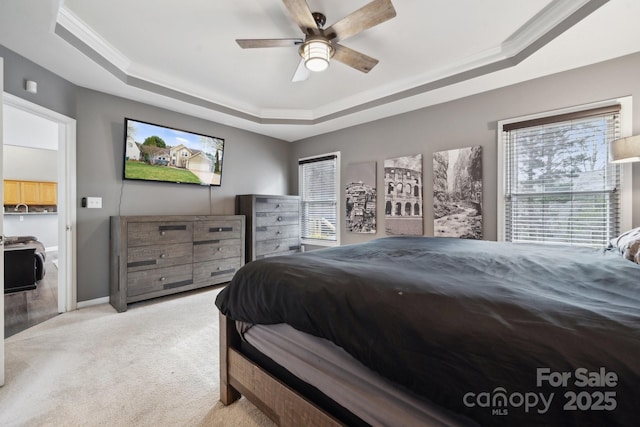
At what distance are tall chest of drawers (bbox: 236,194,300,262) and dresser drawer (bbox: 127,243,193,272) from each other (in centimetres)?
97

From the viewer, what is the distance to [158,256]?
3068 mm

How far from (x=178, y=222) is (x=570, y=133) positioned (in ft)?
14.1

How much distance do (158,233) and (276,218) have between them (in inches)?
69.3

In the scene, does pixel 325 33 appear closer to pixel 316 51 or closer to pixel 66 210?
pixel 316 51

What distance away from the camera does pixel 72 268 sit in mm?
2869

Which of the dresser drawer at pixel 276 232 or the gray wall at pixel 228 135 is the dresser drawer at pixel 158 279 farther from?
the dresser drawer at pixel 276 232

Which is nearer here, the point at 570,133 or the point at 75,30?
the point at 75,30

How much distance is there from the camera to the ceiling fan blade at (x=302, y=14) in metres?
1.73

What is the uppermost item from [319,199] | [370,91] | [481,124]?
[370,91]

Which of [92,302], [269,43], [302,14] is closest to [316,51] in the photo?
[302,14]

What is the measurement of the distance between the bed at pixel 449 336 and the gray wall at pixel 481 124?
1846 millimetres

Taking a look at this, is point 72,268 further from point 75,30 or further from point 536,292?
point 536,292

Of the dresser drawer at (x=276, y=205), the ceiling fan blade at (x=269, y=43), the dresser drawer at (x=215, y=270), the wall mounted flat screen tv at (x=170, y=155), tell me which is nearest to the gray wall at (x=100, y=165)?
the wall mounted flat screen tv at (x=170, y=155)

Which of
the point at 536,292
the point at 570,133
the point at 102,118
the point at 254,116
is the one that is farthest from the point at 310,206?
the point at 536,292
